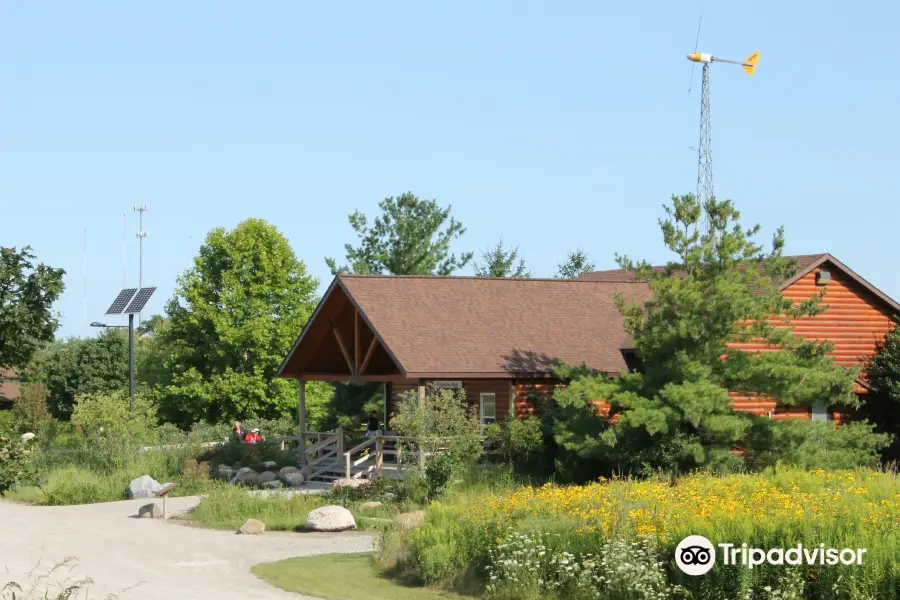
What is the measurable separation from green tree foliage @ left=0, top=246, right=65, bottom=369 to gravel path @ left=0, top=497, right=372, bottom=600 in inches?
228

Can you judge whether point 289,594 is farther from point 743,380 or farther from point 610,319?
point 610,319

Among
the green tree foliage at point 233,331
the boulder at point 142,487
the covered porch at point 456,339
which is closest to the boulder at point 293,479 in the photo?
the covered porch at point 456,339

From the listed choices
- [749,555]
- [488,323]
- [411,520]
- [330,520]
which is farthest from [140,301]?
[749,555]

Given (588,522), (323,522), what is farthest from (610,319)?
(588,522)

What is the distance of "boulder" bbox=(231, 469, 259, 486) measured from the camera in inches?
1290

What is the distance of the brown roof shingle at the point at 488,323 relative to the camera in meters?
31.5

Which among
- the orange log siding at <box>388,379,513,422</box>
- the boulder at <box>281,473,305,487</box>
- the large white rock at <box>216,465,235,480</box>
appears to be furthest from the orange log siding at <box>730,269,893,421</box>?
the large white rock at <box>216,465,235,480</box>

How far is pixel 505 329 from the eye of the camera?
33.4 metres

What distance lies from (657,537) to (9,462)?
327 inches

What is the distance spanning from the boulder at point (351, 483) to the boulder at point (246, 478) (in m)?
3.03

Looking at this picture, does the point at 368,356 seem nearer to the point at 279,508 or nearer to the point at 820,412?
the point at 279,508

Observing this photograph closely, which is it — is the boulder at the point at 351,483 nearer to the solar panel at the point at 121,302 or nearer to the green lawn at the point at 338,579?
the green lawn at the point at 338,579

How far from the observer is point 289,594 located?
1698cm

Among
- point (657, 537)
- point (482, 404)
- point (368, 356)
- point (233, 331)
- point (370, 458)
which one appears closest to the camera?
point (657, 537)
